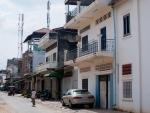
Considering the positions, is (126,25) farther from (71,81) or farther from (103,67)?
(71,81)

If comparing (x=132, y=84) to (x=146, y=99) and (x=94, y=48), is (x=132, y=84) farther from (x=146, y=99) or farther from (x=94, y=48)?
(x=94, y=48)

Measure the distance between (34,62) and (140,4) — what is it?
49.1 m

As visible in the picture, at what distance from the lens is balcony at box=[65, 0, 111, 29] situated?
1147 inches

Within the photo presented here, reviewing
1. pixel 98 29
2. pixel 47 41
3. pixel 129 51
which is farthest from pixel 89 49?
pixel 47 41

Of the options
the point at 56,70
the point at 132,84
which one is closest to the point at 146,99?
the point at 132,84

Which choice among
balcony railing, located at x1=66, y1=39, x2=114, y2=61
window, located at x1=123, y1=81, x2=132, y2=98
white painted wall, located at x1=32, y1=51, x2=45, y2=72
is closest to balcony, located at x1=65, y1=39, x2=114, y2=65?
balcony railing, located at x1=66, y1=39, x2=114, y2=61

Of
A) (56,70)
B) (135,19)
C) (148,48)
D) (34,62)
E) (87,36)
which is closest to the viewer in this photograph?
(148,48)

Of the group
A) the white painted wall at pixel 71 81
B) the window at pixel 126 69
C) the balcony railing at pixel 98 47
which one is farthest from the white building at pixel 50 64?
the window at pixel 126 69

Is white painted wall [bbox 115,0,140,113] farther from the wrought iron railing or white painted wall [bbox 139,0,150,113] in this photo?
the wrought iron railing

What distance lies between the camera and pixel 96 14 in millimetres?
31734

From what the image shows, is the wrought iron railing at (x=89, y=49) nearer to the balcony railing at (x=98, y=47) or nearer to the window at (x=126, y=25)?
the balcony railing at (x=98, y=47)

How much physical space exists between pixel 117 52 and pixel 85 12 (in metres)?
5.62

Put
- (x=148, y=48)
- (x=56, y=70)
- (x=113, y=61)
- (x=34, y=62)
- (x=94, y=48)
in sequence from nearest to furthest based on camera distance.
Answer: (x=148, y=48), (x=113, y=61), (x=94, y=48), (x=56, y=70), (x=34, y=62)

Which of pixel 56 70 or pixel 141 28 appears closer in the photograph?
pixel 141 28
